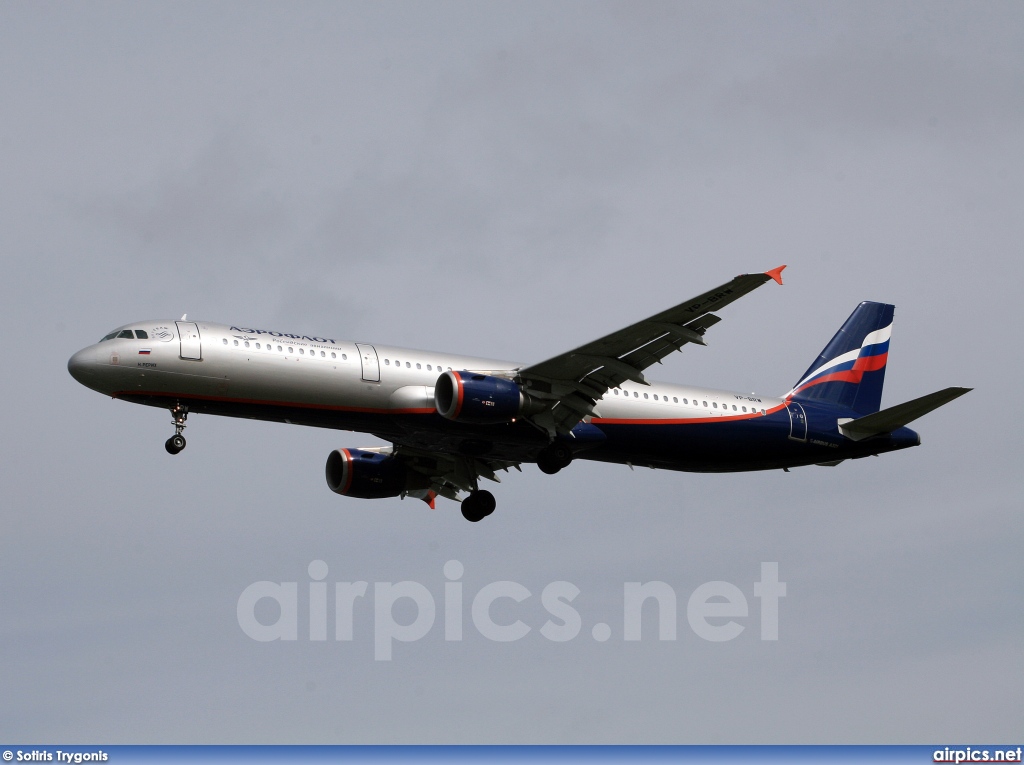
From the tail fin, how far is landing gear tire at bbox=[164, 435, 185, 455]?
22322 mm

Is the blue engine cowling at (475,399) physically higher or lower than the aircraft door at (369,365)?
lower

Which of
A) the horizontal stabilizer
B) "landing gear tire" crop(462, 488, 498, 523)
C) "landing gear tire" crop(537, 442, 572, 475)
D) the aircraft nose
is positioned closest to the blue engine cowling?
"landing gear tire" crop(537, 442, 572, 475)

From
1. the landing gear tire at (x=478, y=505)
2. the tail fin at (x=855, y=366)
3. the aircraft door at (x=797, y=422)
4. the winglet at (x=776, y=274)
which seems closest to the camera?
the winglet at (x=776, y=274)

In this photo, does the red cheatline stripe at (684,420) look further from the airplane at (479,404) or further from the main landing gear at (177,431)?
the main landing gear at (177,431)

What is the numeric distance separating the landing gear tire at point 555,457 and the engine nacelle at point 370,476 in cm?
728

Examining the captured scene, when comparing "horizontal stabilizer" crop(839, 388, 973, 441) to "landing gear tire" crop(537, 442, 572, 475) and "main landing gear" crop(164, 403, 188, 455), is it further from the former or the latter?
"main landing gear" crop(164, 403, 188, 455)

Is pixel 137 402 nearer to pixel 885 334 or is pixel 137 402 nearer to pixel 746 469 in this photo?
pixel 746 469

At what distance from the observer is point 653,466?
158ft

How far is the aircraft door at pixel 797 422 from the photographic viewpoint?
49.1 m

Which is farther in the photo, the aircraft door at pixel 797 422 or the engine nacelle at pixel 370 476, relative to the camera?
the engine nacelle at pixel 370 476

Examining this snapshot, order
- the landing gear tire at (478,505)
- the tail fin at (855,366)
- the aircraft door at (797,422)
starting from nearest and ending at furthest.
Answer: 1. the aircraft door at (797,422)
2. the landing gear tire at (478,505)
3. the tail fin at (855,366)

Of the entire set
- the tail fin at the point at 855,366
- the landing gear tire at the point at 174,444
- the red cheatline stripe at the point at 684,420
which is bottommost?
the landing gear tire at the point at 174,444

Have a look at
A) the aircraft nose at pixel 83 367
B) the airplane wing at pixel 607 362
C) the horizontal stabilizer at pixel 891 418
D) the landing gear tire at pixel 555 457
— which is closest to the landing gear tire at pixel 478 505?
the landing gear tire at pixel 555 457

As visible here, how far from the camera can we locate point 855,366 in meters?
53.7
